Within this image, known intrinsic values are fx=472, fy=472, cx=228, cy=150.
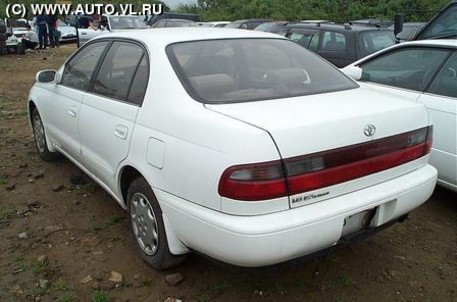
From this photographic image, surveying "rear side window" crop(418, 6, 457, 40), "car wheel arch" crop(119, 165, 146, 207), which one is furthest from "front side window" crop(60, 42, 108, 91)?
"rear side window" crop(418, 6, 457, 40)

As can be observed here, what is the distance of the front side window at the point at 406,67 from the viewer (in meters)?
4.13

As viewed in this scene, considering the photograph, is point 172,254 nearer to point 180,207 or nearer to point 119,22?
point 180,207

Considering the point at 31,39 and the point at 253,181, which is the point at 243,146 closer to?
the point at 253,181

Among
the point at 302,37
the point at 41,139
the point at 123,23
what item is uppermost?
the point at 302,37

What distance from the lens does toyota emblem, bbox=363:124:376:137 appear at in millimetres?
2531

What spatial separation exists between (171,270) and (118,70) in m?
1.48

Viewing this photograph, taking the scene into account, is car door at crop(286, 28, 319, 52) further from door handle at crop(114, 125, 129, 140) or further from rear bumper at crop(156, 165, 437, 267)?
rear bumper at crop(156, 165, 437, 267)

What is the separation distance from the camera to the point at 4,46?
17219 millimetres

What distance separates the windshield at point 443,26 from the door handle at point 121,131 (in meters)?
4.67

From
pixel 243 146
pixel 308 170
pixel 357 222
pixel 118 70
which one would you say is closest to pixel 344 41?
pixel 118 70

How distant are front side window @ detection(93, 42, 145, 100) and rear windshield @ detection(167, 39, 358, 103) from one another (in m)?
0.36

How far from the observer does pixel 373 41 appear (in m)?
8.03

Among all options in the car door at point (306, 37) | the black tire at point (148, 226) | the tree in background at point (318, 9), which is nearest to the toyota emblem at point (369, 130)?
the black tire at point (148, 226)

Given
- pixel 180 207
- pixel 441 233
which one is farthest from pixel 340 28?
pixel 180 207
